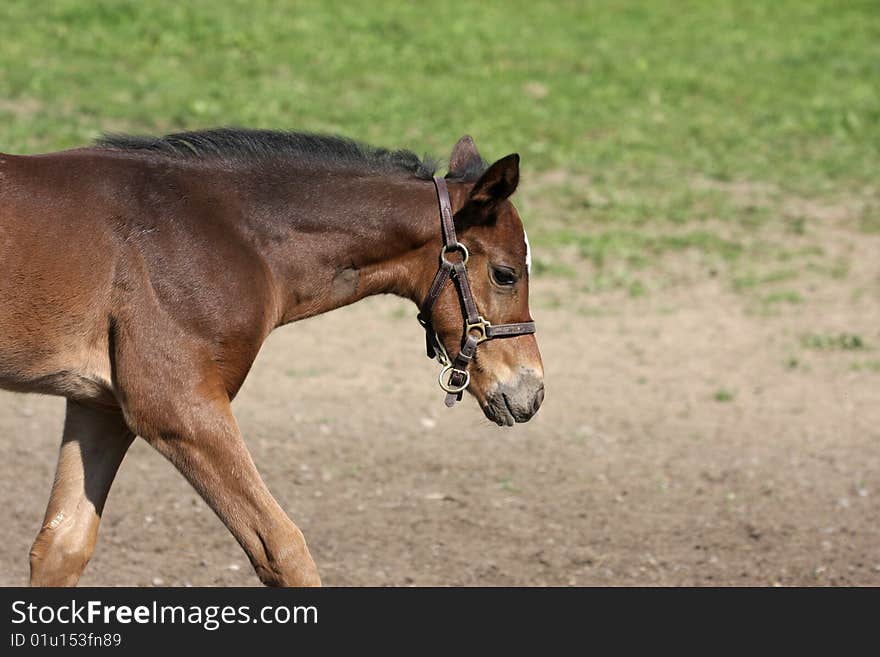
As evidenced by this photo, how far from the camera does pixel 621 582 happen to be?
5.54 m

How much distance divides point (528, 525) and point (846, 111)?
848 centimetres

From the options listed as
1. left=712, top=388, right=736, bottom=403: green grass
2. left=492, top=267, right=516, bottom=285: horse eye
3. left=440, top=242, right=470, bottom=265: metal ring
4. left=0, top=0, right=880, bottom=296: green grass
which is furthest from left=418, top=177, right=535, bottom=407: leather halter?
left=0, top=0, right=880, bottom=296: green grass

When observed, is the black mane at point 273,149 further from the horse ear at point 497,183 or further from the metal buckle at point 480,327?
the metal buckle at point 480,327

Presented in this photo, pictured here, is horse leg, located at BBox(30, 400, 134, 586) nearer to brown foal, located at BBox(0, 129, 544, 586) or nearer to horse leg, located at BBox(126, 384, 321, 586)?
brown foal, located at BBox(0, 129, 544, 586)

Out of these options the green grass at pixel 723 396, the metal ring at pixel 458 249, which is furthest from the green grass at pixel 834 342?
the metal ring at pixel 458 249

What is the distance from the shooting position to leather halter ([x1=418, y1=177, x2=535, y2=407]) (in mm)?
4348

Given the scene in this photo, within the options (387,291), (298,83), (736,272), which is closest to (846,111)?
(736,272)

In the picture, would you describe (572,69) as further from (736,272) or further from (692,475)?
(692,475)

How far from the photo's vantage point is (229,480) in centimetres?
397

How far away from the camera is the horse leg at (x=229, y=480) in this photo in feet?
13.0

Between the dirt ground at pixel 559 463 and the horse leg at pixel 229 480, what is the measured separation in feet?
5.05

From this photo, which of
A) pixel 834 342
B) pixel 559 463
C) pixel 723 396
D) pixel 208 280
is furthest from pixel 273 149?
pixel 834 342

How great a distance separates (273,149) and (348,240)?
435mm

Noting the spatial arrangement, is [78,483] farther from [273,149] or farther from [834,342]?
[834,342]
